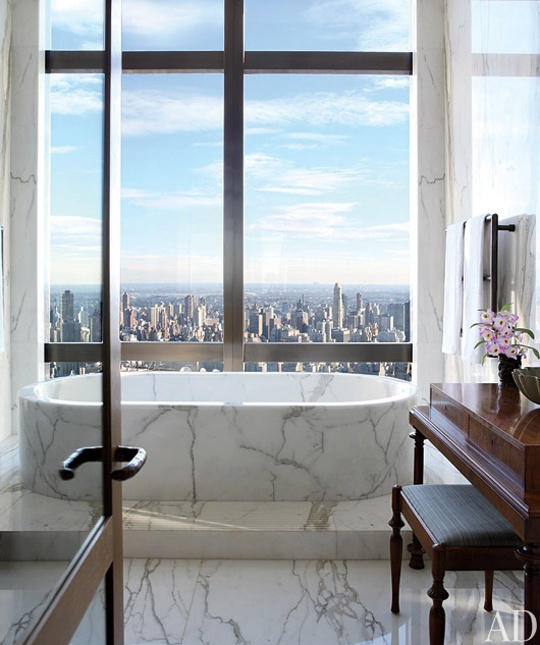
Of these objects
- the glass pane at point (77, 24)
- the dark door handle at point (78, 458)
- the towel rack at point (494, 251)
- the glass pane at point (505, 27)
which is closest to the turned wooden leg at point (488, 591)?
the towel rack at point (494, 251)

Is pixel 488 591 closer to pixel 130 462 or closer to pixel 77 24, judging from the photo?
pixel 130 462

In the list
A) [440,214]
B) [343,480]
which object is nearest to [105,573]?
[343,480]

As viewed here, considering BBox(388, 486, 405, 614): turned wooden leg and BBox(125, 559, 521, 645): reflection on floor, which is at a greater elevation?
BBox(388, 486, 405, 614): turned wooden leg

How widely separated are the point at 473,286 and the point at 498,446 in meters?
1.63

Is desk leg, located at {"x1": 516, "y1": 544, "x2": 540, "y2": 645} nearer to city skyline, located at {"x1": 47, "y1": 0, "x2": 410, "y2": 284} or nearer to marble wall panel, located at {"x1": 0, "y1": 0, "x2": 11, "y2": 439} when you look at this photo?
marble wall panel, located at {"x1": 0, "y1": 0, "x2": 11, "y2": 439}

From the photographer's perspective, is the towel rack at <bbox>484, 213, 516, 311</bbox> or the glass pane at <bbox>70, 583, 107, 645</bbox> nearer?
the glass pane at <bbox>70, 583, 107, 645</bbox>

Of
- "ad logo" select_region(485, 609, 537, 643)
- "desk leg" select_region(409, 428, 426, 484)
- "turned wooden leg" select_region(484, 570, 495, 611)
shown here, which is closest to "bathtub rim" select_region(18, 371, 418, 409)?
"desk leg" select_region(409, 428, 426, 484)

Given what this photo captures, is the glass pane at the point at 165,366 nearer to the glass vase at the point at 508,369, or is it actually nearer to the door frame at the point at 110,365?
the glass vase at the point at 508,369

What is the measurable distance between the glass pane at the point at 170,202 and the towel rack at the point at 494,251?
71.1 inches

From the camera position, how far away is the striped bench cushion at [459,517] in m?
1.52

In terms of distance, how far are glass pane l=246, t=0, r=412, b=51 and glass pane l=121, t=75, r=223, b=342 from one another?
0.45 m

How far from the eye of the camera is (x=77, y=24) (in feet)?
2.91

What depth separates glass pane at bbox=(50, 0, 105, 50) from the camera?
816 mm

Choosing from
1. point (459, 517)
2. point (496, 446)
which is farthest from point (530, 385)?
point (459, 517)
